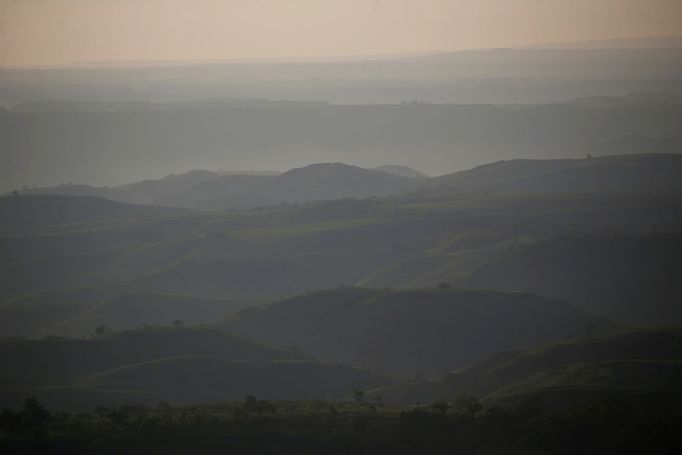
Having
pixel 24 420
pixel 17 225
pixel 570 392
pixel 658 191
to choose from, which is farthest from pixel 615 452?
pixel 17 225

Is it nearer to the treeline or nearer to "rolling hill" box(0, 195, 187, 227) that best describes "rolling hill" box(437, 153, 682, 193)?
"rolling hill" box(0, 195, 187, 227)

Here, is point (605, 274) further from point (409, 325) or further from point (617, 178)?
point (617, 178)

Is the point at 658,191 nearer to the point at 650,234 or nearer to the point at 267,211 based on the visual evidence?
the point at 650,234

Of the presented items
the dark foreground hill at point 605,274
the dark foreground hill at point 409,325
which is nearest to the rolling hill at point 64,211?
the dark foreground hill at point 605,274

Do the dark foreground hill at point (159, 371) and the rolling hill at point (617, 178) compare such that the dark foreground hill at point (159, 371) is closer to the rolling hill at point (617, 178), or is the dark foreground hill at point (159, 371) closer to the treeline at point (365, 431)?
the treeline at point (365, 431)

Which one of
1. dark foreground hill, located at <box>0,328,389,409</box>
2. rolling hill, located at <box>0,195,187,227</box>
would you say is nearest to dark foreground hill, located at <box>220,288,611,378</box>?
dark foreground hill, located at <box>0,328,389,409</box>
